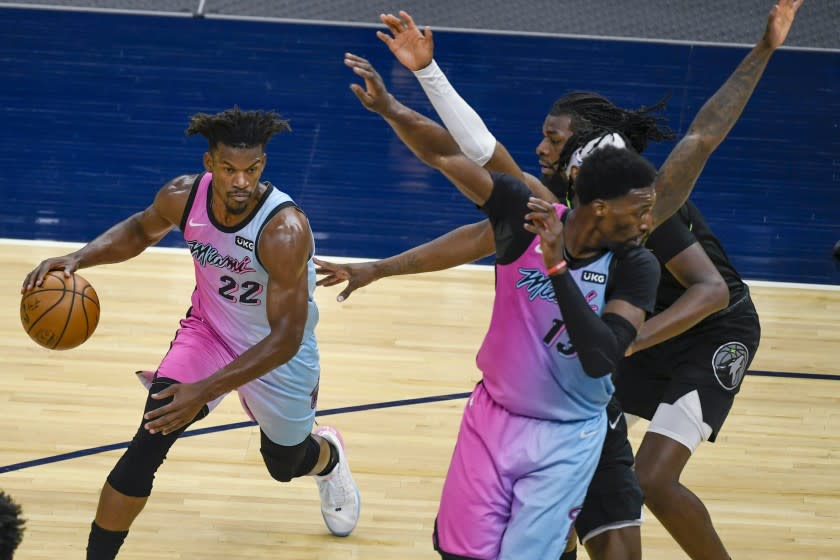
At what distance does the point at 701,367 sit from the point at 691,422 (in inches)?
9.3

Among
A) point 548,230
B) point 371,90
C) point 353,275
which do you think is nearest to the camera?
point 548,230

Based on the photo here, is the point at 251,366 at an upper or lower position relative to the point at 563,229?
lower

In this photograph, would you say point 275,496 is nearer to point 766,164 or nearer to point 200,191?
point 200,191

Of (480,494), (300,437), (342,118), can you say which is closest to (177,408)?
(300,437)

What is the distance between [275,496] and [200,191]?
5.39ft

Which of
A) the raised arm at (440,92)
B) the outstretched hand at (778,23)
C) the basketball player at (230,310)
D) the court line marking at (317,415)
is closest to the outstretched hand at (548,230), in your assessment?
the raised arm at (440,92)

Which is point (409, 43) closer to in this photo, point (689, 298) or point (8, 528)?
point (689, 298)

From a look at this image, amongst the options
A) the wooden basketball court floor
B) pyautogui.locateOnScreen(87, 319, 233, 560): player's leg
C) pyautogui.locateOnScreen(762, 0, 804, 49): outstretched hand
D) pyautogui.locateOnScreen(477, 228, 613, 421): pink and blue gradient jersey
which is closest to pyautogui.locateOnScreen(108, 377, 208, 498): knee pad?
pyautogui.locateOnScreen(87, 319, 233, 560): player's leg

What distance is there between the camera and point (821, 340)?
26.6ft

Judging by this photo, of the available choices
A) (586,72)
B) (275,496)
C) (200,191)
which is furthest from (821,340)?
(586,72)

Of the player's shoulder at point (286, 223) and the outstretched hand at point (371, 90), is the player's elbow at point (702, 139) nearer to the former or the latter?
the outstretched hand at point (371, 90)

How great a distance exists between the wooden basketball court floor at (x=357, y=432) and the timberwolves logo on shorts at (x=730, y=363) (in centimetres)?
104

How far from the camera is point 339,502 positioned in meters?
5.65

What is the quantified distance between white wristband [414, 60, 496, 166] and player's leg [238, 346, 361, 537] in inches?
59.7
